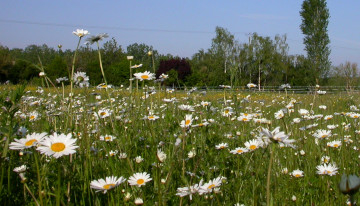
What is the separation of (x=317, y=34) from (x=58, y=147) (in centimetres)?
3386

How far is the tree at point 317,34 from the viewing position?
105 ft

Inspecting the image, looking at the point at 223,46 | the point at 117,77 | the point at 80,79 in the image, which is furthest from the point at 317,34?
the point at 80,79

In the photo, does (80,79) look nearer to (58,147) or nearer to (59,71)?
(58,147)

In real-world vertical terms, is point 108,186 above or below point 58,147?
below

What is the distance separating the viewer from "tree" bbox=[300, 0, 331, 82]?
1257 inches

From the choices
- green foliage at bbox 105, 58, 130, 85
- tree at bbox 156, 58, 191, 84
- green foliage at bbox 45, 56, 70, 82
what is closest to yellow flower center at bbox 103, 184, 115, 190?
green foliage at bbox 45, 56, 70, 82

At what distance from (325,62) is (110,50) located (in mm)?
19187

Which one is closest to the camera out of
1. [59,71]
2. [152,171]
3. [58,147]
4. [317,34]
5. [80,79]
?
[58,147]

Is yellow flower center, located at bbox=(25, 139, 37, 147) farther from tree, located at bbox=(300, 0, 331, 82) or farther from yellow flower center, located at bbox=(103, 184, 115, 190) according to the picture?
tree, located at bbox=(300, 0, 331, 82)

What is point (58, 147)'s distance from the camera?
Result: 3.38 ft

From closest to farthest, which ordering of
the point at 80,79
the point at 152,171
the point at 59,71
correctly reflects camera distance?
the point at 152,171 < the point at 80,79 < the point at 59,71

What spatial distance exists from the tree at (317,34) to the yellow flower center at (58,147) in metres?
33.1

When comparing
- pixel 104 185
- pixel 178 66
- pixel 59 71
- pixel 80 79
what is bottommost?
pixel 104 185

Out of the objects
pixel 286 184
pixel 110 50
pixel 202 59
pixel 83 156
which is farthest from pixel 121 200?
pixel 202 59
